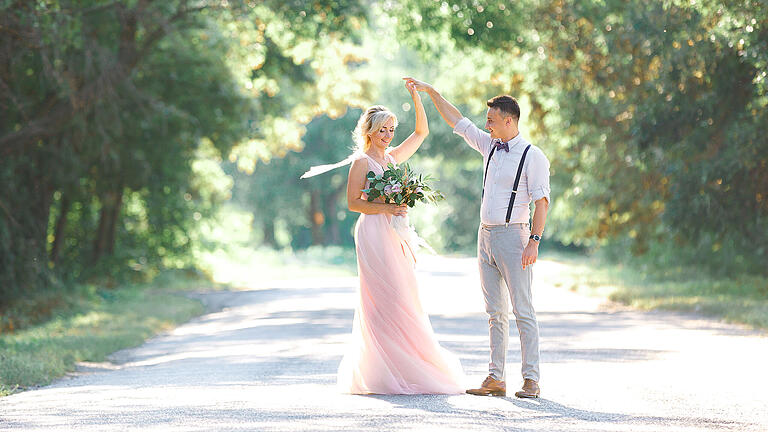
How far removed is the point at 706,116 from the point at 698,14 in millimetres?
1701

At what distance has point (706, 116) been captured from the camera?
19828 mm

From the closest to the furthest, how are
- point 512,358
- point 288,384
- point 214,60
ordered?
point 288,384 → point 512,358 → point 214,60

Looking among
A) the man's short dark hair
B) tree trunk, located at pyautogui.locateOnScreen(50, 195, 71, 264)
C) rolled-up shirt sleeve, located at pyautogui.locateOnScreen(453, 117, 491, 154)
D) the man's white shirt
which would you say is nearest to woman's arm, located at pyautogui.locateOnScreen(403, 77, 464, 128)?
rolled-up shirt sleeve, located at pyautogui.locateOnScreen(453, 117, 491, 154)

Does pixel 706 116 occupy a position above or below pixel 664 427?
above

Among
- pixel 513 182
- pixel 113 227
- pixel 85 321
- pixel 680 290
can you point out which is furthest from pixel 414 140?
pixel 113 227

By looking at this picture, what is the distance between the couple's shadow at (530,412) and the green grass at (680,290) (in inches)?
325

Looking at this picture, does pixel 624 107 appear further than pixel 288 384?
Yes

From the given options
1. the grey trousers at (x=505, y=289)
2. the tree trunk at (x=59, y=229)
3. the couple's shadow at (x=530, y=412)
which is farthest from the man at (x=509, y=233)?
the tree trunk at (x=59, y=229)

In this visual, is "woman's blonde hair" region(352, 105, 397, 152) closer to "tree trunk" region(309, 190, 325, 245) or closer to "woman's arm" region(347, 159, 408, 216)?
"woman's arm" region(347, 159, 408, 216)

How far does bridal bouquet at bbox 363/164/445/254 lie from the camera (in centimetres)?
965

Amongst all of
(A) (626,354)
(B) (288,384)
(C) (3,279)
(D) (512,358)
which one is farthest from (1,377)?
(C) (3,279)

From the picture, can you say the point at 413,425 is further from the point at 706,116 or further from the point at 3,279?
the point at 3,279

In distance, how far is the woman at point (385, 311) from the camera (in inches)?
370

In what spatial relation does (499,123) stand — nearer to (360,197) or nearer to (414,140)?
(414,140)
